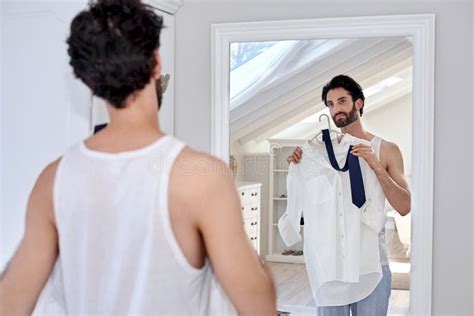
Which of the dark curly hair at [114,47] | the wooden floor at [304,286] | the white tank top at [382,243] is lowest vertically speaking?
the wooden floor at [304,286]

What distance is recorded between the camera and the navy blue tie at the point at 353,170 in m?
1.98

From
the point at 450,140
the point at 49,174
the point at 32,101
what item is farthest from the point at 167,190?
the point at 450,140

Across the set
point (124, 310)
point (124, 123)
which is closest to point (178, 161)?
point (124, 123)

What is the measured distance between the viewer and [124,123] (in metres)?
0.97

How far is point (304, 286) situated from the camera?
2055mm

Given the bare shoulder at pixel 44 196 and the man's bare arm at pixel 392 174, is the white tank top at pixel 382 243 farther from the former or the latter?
the bare shoulder at pixel 44 196

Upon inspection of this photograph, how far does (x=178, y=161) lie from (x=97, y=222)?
168 mm

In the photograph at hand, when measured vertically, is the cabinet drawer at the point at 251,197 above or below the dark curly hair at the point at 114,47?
below

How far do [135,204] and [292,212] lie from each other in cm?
120

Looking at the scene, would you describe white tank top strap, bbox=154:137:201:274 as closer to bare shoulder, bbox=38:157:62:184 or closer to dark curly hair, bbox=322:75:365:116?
bare shoulder, bbox=38:157:62:184

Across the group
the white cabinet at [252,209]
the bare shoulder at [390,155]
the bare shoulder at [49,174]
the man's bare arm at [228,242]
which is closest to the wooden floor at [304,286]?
the white cabinet at [252,209]

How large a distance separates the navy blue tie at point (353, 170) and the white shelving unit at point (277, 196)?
0.11 metres

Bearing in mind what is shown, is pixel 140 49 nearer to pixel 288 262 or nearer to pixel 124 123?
pixel 124 123

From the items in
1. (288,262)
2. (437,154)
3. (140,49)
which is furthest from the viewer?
(288,262)
